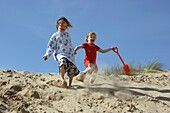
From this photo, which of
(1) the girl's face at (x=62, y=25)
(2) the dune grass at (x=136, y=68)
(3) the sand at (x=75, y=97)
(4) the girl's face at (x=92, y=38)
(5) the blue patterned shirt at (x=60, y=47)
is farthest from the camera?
(2) the dune grass at (x=136, y=68)

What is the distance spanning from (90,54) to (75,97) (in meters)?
1.65

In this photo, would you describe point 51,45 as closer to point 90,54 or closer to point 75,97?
point 90,54

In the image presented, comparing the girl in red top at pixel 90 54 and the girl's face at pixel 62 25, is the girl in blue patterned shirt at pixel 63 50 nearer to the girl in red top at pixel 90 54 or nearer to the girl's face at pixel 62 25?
the girl's face at pixel 62 25

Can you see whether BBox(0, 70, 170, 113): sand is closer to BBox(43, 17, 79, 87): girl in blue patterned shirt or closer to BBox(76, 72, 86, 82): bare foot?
BBox(76, 72, 86, 82): bare foot

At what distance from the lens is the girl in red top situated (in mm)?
6930

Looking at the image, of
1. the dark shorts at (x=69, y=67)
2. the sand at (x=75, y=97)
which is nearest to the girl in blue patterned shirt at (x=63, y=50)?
the dark shorts at (x=69, y=67)

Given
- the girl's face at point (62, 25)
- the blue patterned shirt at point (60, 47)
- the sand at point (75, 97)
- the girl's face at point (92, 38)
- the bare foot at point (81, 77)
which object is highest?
the girl's face at point (62, 25)

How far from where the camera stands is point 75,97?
18.5ft

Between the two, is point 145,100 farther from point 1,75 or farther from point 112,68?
point 112,68

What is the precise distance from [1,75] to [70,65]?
130 centimetres

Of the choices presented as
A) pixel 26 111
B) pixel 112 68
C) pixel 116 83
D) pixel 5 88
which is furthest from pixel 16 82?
pixel 112 68

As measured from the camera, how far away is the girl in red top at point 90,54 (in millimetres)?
6930

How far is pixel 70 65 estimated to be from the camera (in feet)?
21.1

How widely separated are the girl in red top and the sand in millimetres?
178
